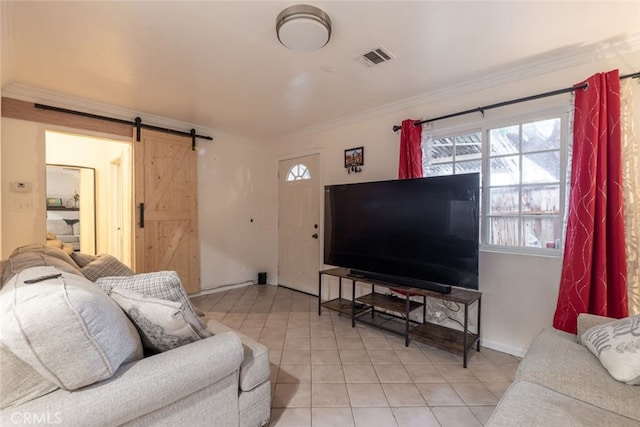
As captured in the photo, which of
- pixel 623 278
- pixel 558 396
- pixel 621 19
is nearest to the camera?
pixel 558 396

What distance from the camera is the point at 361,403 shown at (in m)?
1.84

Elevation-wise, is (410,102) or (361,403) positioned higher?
(410,102)

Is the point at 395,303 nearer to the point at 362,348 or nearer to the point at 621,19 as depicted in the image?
the point at 362,348

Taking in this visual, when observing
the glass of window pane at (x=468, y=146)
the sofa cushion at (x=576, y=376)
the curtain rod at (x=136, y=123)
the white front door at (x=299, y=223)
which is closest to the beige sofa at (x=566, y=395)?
the sofa cushion at (x=576, y=376)

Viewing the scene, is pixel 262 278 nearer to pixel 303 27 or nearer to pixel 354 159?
pixel 354 159

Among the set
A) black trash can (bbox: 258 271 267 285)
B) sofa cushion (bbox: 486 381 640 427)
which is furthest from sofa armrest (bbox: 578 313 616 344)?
black trash can (bbox: 258 271 267 285)

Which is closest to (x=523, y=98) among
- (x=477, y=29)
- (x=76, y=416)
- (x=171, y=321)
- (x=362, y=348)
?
(x=477, y=29)

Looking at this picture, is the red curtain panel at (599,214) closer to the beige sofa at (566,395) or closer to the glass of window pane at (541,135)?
the glass of window pane at (541,135)

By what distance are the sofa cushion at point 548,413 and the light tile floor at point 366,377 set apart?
0.67 metres

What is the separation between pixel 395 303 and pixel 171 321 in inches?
88.5

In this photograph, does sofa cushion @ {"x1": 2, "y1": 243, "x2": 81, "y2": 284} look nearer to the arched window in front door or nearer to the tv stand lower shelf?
the tv stand lower shelf

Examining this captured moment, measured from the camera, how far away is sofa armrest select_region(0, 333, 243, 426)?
0.93m

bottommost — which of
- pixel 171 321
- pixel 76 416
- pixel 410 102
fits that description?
pixel 76 416

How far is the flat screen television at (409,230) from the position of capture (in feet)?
7.58
